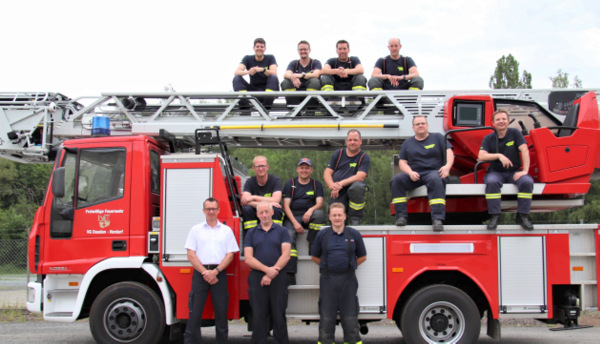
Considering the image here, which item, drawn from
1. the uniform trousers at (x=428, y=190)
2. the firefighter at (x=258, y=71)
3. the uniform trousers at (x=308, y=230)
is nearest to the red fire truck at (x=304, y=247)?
the uniform trousers at (x=308, y=230)

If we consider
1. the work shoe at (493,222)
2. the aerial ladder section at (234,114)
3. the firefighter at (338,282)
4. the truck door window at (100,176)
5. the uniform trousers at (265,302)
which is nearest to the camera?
the firefighter at (338,282)

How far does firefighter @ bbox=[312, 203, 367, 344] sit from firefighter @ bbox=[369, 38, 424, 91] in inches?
96.1

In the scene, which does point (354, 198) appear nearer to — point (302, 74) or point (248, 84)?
point (302, 74)

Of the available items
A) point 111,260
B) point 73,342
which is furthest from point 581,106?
point 73,342

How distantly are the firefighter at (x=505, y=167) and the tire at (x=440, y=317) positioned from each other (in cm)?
96

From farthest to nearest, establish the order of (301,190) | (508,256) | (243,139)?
(243,139), (301,190), (508,256)

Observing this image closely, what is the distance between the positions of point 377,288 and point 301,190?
1.55 metres

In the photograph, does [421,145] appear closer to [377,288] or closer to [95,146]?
[377,288]

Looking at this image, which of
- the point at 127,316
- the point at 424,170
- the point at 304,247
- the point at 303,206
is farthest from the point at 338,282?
the point at 127,316

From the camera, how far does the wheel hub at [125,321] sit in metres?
6.39

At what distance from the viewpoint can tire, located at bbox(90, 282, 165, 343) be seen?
6367 mm

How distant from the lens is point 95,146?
669cm

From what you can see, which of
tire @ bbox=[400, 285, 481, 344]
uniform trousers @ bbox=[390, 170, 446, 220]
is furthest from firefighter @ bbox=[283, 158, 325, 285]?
tire @ bbox=[400, 285, 481, 344]

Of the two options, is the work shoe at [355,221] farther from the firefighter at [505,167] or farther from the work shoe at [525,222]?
the work shoe at [525,222]
